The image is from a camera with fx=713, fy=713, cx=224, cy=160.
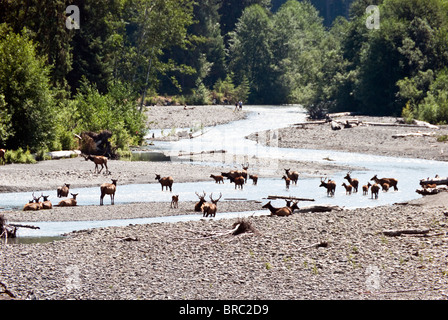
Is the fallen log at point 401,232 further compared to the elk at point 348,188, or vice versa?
the elk at point 348,188

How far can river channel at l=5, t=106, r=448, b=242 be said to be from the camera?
26375 mm

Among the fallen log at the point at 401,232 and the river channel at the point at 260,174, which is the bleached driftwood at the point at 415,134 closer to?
the river channel at the point at 260,174

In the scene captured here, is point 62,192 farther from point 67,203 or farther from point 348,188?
point 348,188

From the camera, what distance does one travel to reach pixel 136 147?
50844 millimetres

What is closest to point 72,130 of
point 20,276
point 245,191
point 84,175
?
point 84,175

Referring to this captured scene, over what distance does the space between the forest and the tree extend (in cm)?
5

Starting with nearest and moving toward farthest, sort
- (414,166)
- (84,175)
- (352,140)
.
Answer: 1. (84,175)
2. (414,166)
3. (352,140)

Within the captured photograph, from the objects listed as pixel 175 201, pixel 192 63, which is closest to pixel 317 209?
pixel 175 201

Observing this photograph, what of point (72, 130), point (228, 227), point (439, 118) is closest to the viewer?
point (228, 227)

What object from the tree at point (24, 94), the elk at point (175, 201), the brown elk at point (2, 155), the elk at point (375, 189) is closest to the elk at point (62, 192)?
the elk at point (175, 201)

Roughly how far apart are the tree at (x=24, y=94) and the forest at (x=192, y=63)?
5cm

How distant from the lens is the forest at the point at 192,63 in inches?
1554

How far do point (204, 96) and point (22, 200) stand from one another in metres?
81.2
